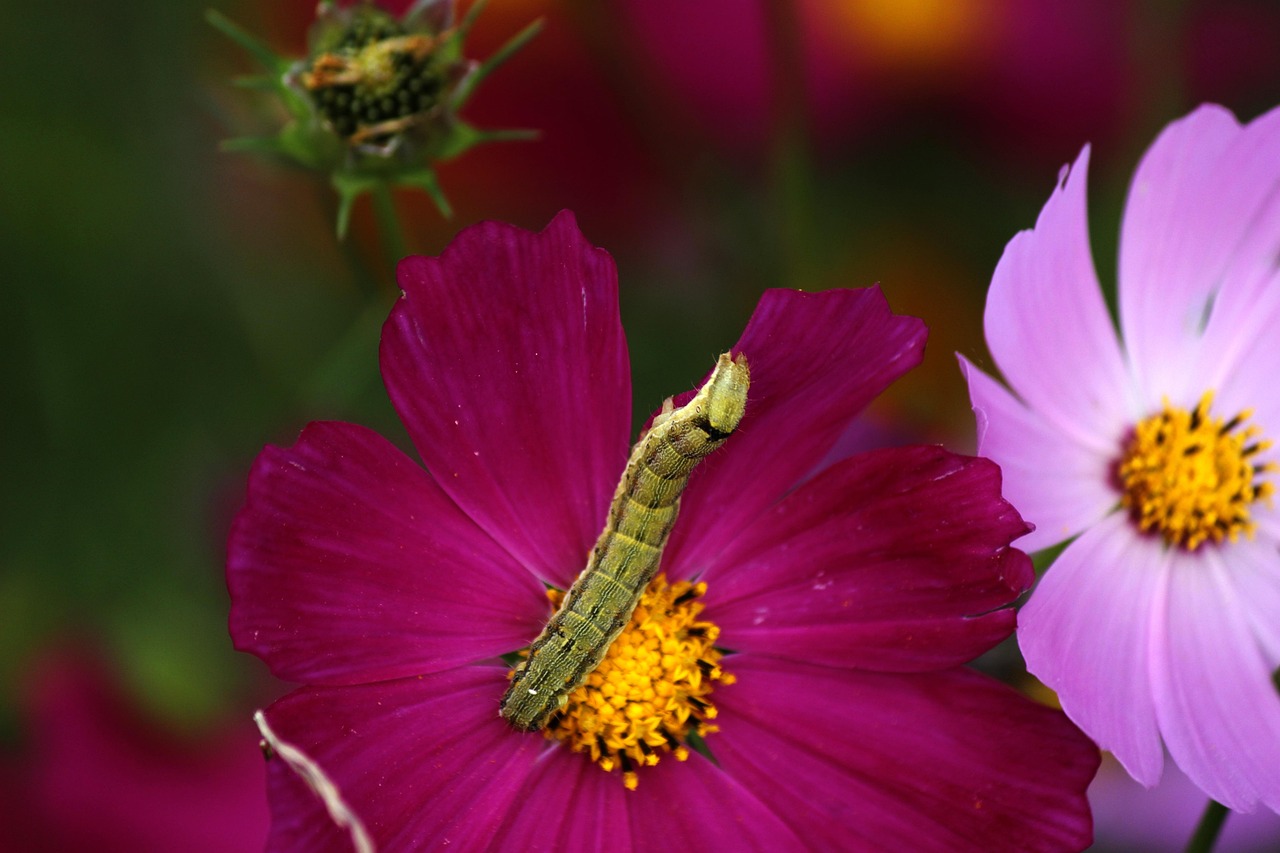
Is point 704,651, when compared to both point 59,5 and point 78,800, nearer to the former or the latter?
point 78,800

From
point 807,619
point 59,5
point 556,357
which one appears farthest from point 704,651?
point 59,5

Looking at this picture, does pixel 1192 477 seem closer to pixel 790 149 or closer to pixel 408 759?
pixel 790 149

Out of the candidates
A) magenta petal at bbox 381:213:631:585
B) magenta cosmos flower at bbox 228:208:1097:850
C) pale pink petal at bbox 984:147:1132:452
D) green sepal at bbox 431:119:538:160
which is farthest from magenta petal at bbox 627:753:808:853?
green sepal at bbox 431:119:538:160

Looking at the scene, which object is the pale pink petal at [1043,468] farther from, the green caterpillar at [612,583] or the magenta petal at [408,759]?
the magenta petal at [408,759]

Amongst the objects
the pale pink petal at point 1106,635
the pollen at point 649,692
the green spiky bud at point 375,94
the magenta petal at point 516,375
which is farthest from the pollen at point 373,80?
the pale pink petal at point 1106,635

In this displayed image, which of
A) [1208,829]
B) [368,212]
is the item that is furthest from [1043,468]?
[368,212]

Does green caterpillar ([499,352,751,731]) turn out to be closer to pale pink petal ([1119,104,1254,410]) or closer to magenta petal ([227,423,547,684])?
magenta petal ([227,423,547,684])

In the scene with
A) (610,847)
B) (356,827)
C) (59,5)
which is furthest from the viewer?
(59,5)
